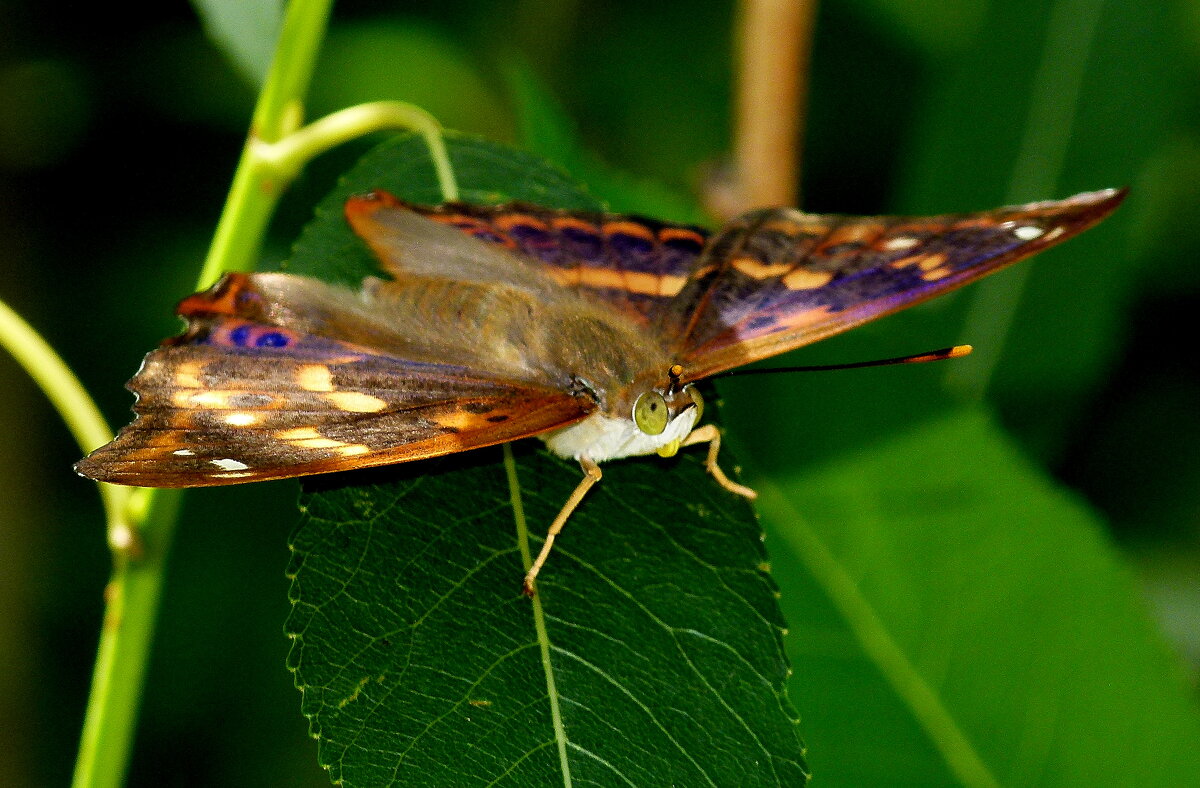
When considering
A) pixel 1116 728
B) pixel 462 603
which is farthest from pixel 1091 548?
pixel 462 603

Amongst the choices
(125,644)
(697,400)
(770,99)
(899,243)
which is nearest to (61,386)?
(125,644)

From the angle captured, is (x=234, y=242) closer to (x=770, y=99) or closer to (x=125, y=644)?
(x=125, y=644)

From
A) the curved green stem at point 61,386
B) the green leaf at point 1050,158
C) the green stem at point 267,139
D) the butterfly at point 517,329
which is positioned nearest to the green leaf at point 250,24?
the green stem at point 267,139

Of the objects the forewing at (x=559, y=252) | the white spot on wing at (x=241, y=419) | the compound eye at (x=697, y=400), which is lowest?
the white spot on wing at (x=241, y=419)

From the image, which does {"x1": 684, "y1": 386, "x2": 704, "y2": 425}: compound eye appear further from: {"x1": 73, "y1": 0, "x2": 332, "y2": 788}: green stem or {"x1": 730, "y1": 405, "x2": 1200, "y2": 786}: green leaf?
{"x1": 73, "y1": 0, "x2": 332, "y2": 788}: green stem

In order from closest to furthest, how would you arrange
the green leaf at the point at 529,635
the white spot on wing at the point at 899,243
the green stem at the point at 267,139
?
1. the green leaf at the point at 529,635
2. the green stem at the point at 267,139
3. the white spot on wing at the point at 899,243

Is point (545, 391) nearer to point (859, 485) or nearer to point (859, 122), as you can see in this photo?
point (859, 485)

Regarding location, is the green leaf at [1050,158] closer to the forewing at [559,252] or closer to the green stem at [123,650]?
the forewing at [559,252]
